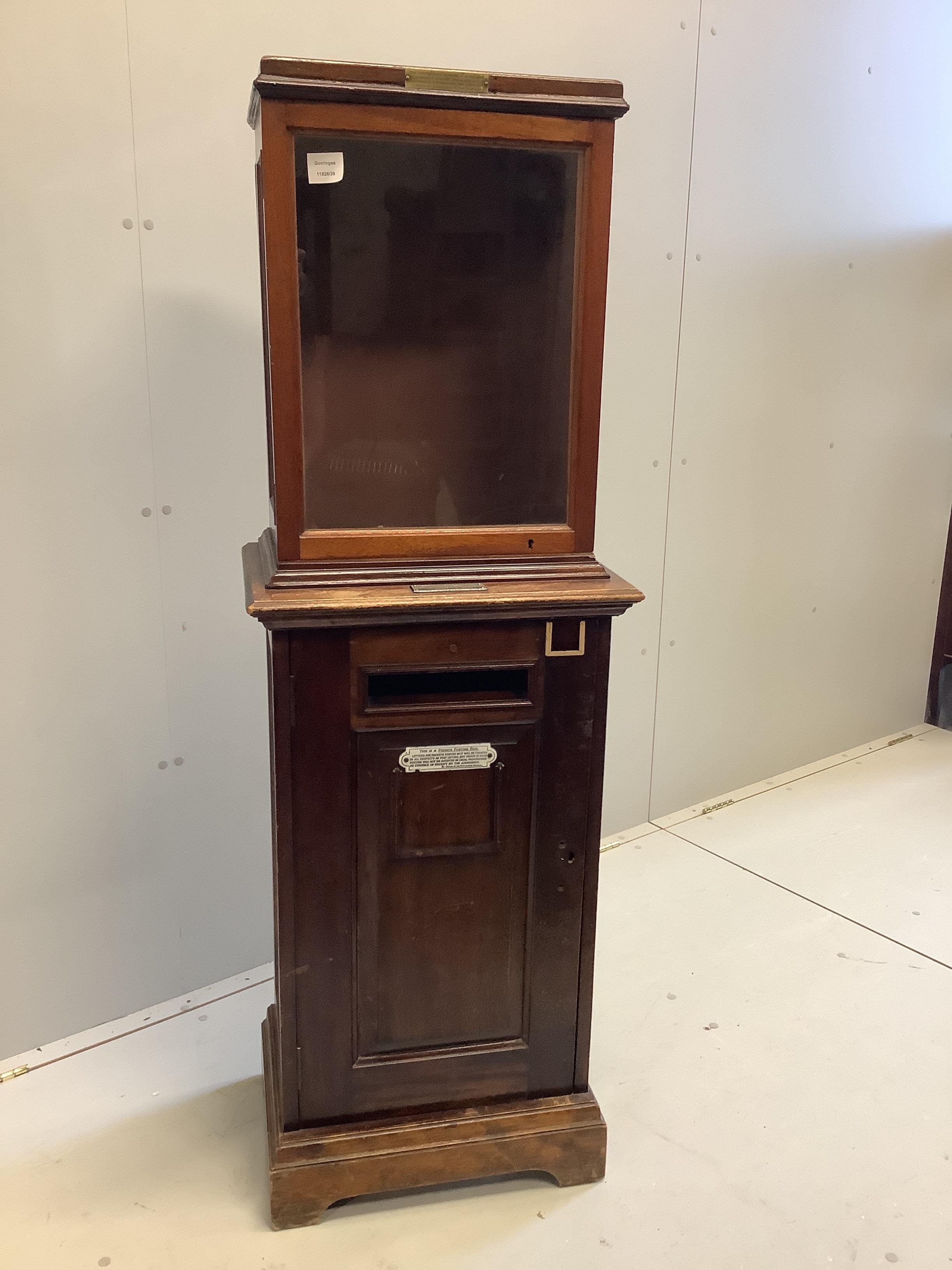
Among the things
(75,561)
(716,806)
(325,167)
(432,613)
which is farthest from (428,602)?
(716,806)

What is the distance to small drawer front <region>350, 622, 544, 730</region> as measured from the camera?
55.4 inches

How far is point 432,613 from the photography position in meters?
1.38

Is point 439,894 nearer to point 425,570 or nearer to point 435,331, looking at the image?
point 425,570

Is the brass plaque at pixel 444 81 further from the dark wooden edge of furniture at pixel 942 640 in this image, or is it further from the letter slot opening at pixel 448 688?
the dark wooden edge of furniture at pixel 942 640

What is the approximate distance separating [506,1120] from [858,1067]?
0.76 m

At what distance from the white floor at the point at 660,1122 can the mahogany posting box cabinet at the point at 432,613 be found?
9cm

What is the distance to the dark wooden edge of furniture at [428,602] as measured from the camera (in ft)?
4.38

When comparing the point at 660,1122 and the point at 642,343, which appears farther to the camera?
the point at 642,343

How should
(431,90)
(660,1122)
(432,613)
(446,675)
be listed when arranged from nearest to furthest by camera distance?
(431,90) < (432,613) < (446,675) < (660,1122)

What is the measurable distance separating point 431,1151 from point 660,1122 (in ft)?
1.49

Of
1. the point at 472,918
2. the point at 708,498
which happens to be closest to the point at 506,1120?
the point at 472,918

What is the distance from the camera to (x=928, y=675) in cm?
371

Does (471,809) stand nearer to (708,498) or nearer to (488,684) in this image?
(488,684)

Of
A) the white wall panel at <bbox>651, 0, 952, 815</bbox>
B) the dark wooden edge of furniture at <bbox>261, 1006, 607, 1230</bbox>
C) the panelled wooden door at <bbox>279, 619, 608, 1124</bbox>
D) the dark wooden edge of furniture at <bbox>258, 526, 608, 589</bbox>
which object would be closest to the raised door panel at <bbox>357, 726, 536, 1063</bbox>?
the panelled wooden door at <bbox>279, 619, 608, 1124</bbox>
